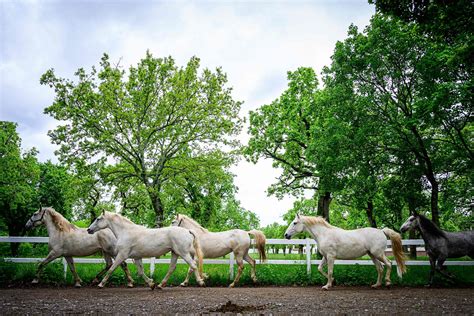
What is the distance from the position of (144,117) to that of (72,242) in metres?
11.6

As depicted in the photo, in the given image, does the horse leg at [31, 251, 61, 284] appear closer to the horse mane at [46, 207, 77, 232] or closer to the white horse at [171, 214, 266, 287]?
the horse mane at [46, 207, 77, 232]

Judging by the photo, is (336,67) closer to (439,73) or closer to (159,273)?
(439,73)

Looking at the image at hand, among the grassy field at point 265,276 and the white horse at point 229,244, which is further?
the white horse at point 229,244

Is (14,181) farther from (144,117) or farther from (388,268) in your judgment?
(388,268)

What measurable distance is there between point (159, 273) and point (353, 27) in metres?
12.8

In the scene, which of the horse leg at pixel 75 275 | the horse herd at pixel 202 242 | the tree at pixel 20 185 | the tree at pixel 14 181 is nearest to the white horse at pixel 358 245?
the horse herd at pixel 202 242

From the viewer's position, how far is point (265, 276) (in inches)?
456

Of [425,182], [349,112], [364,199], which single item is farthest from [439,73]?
[364,199]

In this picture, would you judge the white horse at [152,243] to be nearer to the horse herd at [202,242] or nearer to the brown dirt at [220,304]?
the horse herd at [202,242]

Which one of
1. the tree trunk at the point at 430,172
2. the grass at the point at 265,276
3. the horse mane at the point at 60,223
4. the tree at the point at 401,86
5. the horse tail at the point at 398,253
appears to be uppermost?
the tree at the point at 401,86

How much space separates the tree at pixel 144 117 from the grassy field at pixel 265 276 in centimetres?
845

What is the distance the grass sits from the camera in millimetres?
10727

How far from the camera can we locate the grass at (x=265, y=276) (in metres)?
10.7

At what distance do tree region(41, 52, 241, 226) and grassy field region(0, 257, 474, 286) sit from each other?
27.7 feet
